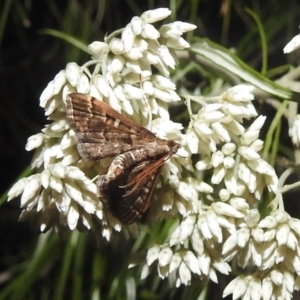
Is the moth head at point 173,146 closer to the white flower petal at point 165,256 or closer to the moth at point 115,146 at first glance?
the moth at point 115,146

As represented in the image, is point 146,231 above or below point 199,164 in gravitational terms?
below

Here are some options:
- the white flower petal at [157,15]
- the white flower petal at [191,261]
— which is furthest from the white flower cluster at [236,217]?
the white flower petal at [157,15]

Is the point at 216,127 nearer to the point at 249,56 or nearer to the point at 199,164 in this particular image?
A: the point at 199,164

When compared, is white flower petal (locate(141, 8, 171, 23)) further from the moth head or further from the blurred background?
the blurred background

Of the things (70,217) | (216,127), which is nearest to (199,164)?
(216,127)

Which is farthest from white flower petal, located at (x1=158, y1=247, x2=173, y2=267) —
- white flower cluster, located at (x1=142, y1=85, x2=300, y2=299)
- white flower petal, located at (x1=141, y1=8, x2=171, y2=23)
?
white flower petal, located at (x1=141, y1=8, x2=171, y2=23)
